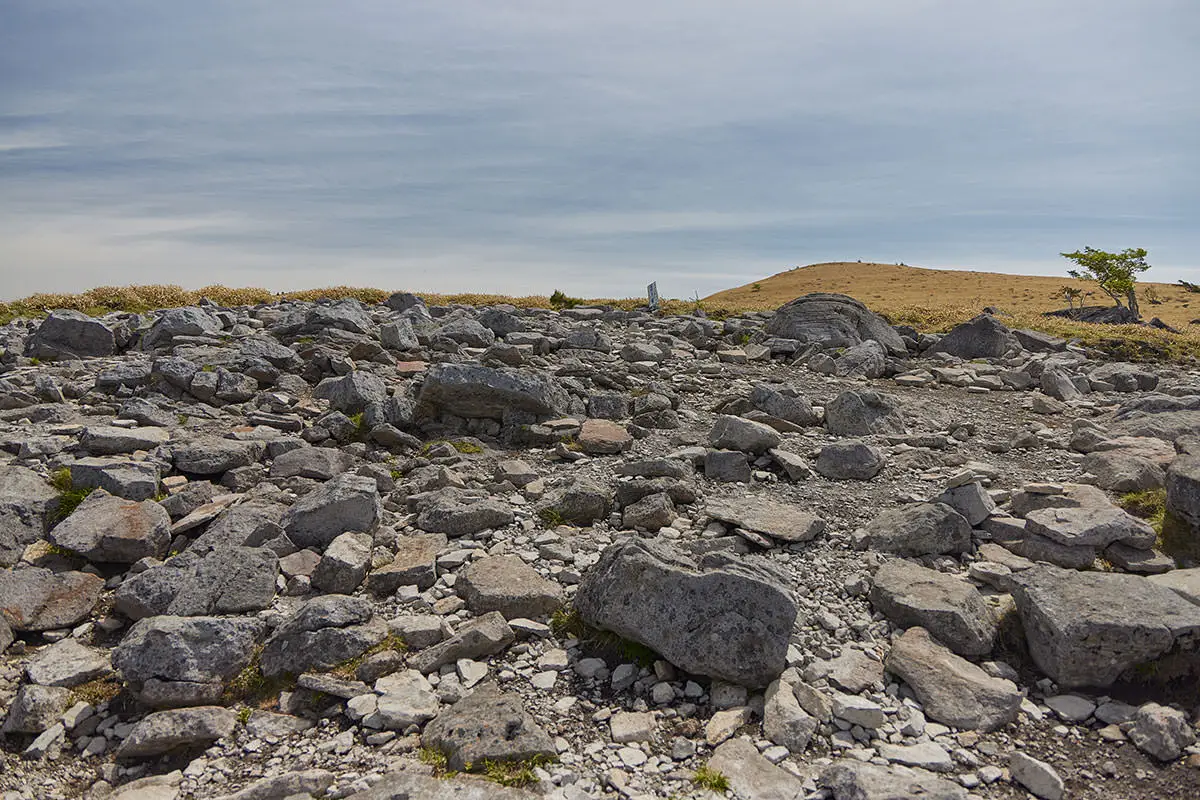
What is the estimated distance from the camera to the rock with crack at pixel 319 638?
19.4ft

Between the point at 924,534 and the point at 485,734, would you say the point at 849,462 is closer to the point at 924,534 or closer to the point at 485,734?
the point at 924,534

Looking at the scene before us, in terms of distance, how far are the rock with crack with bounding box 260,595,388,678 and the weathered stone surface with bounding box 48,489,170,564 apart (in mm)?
2188

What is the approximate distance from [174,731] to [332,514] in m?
2.86

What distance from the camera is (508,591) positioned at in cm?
673

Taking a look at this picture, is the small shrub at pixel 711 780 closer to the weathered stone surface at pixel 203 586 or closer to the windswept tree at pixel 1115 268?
the weathered stone surface at pixel 203 586

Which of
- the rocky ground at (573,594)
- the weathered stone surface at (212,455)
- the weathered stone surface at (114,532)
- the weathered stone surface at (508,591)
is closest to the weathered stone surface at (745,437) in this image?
the rocky ground at (573,594)

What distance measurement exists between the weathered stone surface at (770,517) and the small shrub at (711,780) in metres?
3.52

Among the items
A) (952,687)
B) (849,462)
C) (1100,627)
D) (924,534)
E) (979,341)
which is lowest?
(952,687)

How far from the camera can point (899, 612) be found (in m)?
6.50

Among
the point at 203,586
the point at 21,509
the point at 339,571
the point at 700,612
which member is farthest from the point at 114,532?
the point at 700,612

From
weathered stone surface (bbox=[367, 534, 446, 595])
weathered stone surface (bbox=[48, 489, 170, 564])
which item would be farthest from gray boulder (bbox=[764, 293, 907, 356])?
weathered stone surface (bbox=[48, 489, 170, 564])

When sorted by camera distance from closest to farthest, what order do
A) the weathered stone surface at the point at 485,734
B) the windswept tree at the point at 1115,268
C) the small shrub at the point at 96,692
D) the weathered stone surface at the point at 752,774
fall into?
the weathered stone surface at the point at 752,774 < the weathered stone surface at the point at 485,734 < the small shrub at the point at 96,692 < the windswept tree at the point at 1115,268

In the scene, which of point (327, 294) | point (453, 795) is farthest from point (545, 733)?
point (327, 294)

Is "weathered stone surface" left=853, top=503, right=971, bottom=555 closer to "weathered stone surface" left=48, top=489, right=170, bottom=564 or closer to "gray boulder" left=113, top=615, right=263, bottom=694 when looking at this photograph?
"gray boulder" left=113, top=615, right=263, bottom=694
